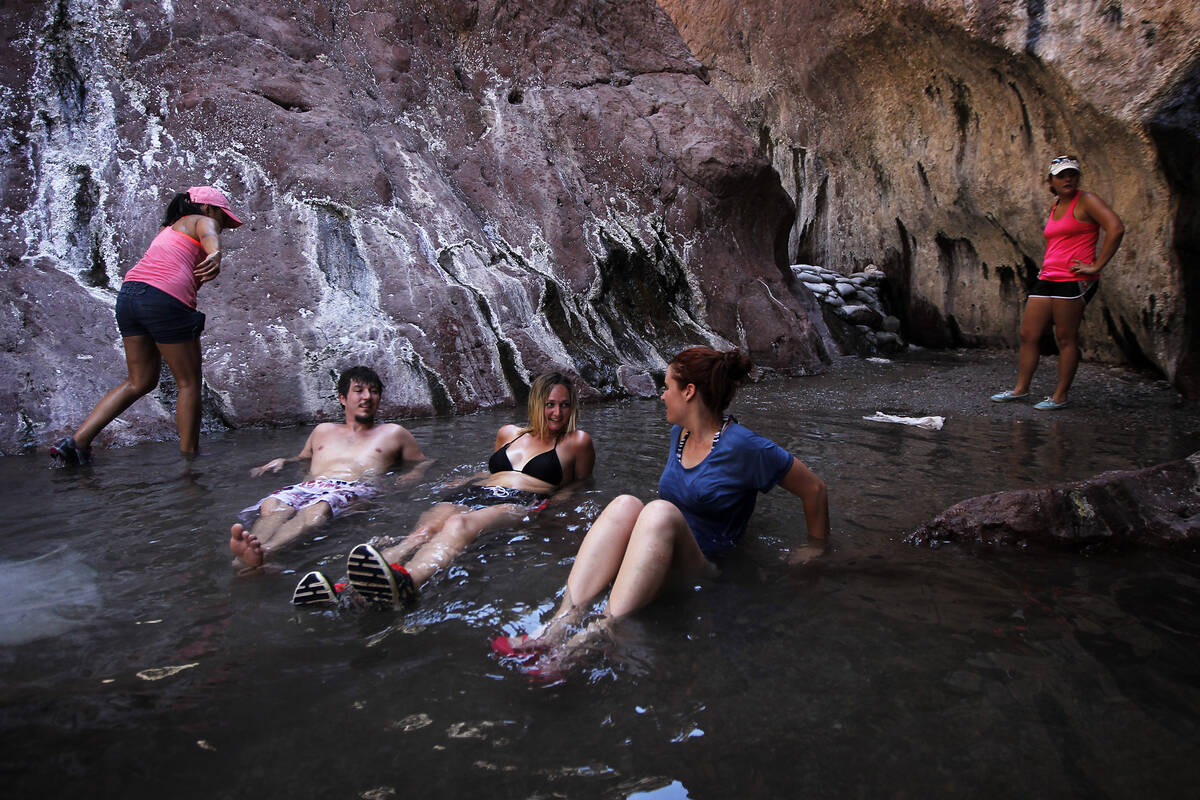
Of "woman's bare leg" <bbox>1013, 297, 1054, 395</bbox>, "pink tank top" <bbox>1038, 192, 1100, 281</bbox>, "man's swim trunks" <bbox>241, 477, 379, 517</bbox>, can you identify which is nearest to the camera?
"man's swim trunks" <bbox>241, 477, 379, 517</bbox>

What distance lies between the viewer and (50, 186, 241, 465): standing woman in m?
5.09

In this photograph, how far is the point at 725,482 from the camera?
9.57 ft

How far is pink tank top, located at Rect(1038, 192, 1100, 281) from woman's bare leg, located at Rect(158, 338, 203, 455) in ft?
21.7

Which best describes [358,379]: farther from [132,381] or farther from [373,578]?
[373,578]

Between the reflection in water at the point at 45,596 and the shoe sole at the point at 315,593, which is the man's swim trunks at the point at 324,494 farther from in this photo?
the shoe sole at the point at 315,593

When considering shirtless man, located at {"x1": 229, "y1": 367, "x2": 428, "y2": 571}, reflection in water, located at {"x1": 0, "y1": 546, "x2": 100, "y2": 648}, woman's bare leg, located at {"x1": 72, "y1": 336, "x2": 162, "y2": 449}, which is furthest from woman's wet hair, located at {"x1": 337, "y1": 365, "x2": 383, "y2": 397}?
reflection in water, located at {"x1": 0, "y1": 546, "x2": 100, "y2": 648}

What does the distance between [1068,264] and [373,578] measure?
20.2ft

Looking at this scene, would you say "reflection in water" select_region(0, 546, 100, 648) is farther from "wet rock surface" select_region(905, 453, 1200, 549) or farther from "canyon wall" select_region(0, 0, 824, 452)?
"canyon wall" select_region(0, 0, 824, 452)

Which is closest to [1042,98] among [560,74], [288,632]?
[560,74]

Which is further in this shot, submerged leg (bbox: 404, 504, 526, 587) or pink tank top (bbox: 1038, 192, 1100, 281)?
pink tank top (bbox: 1038, 192, 1100, 281)

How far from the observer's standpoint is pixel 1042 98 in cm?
802

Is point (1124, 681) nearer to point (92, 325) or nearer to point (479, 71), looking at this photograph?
point (92, 325)

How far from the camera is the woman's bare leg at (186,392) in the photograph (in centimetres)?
525

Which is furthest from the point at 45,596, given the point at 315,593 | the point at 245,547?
the point at 315,593
